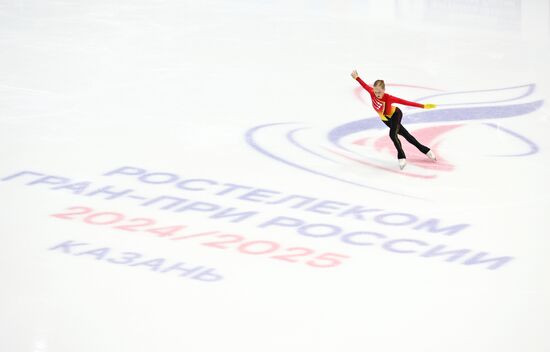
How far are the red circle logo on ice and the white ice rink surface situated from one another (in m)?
0.03

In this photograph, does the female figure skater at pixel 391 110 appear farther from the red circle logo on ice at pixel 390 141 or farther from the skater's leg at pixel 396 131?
the red circle logo on ice at pixel 390 141

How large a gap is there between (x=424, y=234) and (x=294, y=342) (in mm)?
2040

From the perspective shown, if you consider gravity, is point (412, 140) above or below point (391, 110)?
below

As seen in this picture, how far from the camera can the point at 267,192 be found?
8852 millimetres

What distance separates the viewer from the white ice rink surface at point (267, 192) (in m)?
6.61

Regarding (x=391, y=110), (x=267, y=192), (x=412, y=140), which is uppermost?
(x=391, y=110)

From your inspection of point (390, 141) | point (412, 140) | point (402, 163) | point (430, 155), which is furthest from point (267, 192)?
point (390, 141)

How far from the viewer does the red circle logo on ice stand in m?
9.59

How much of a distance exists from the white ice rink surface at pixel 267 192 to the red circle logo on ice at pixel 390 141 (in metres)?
0.03

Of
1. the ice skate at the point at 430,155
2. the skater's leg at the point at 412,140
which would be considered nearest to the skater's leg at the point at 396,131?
the skater's leg at the point at 412,140

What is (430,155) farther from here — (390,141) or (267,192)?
(267,192)

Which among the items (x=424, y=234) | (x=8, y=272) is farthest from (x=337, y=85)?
(x=8, y=272)

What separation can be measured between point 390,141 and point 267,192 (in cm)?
202

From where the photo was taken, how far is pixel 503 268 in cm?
742
